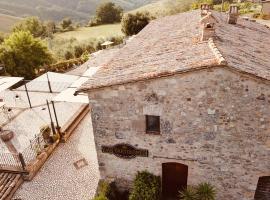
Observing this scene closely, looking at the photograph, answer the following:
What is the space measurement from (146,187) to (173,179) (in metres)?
1.75

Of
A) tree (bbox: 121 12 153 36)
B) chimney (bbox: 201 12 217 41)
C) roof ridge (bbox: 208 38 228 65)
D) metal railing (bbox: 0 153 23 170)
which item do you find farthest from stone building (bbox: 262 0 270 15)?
metal railing (bbox: 0 153 23 170)

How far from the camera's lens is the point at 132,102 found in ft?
36.9

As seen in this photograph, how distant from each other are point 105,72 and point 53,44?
44.5 metres

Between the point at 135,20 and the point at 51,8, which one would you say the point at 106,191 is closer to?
the point at 135,20

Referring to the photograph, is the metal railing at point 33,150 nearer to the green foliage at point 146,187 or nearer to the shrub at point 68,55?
the green foliage at point 146,187

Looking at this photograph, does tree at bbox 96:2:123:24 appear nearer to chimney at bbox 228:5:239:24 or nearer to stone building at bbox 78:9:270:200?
chimney at bbox 228:5:239:24

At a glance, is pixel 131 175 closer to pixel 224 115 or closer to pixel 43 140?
pixel 224 115

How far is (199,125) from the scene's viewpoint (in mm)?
11094

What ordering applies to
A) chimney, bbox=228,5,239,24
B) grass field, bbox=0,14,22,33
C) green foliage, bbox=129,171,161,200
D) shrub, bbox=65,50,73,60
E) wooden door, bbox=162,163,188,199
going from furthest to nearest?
grass field, bbox=0,14,22,33 → shrub, bbox=65,50,73,60 → chimney, bbox=228,5,239,24 → wooden door, bbox=162,163,188,199 → green foliage, bbox=129,171,161,200

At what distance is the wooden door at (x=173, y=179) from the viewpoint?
1318 centimetres

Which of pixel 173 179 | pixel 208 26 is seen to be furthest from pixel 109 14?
pixel 173 179

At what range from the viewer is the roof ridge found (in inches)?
361

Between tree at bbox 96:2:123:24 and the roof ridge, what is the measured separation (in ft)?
223

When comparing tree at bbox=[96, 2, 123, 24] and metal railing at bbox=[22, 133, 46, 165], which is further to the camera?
tree at bbox=[96, 2, 123, 24]
